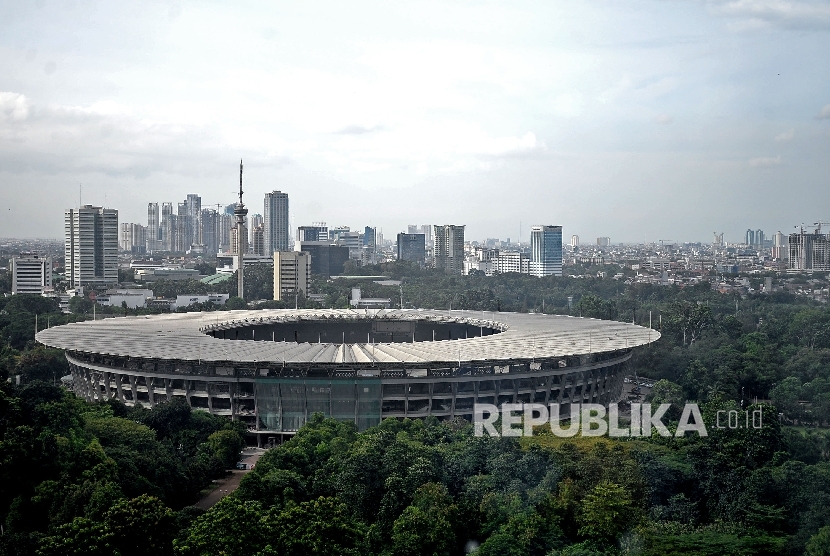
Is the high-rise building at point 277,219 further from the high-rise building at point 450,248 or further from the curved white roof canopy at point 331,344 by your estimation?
the curved white roof canopy at point 331,344

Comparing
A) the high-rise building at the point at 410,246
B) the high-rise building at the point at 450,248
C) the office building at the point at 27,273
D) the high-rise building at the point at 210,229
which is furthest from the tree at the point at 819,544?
the high-rise building at the point at 210,229

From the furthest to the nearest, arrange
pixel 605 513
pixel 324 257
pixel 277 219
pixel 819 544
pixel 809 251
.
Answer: pixel 277 219, pixel 324 257, pixel 809 251, pixel 605 513, pixel 819 544

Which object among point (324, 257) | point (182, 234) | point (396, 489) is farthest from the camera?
point (182, 234)

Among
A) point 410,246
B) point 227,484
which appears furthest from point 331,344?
point 410,246

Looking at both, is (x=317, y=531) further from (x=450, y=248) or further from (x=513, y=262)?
(x=513, y=262)

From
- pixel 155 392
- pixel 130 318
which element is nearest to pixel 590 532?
pixel 155 392

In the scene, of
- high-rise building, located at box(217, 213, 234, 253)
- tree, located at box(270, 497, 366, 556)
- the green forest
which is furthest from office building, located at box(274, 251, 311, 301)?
high-rise building, located at box(217, 213, 234, 253)

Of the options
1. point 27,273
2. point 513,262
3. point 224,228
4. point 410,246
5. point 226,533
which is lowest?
point 226,533
